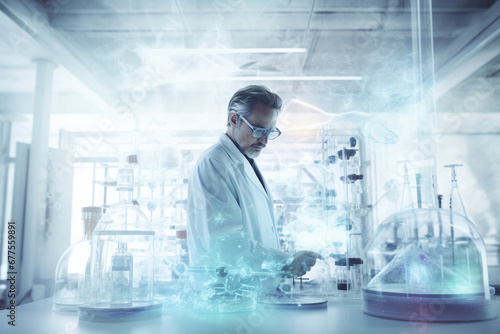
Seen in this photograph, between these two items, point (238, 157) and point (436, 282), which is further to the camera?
point (238, 157)

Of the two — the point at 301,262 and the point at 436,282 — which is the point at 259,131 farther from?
the point at 436,282

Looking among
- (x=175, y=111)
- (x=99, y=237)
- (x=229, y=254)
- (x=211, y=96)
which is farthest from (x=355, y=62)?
(x=99, y=237)

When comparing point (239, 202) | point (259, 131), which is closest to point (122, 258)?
point (239, 202)

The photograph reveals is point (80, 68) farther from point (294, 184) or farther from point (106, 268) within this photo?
point (106, 268)

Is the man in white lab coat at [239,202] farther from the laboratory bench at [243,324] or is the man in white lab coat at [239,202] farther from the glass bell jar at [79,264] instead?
the glass bell jar at [79,264]

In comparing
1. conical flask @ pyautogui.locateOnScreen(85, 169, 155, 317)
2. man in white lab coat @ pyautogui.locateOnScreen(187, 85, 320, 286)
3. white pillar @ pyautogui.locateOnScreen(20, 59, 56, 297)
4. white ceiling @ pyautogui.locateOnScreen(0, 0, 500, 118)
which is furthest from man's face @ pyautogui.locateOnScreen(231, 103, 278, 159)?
white pillar @ pyautogui.locateOnScreen(20, 59, 56, 297)

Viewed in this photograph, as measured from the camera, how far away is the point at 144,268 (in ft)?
4.42

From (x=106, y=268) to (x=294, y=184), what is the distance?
13.1 ft

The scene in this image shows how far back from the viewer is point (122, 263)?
115 centimetres

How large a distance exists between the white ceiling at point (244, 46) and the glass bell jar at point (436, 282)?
334 cm

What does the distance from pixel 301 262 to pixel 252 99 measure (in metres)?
0.96

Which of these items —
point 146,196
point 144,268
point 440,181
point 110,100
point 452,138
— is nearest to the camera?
point 144,268

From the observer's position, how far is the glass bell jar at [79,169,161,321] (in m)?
1.12

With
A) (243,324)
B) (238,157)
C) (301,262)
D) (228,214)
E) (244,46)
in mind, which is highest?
(244,46)
